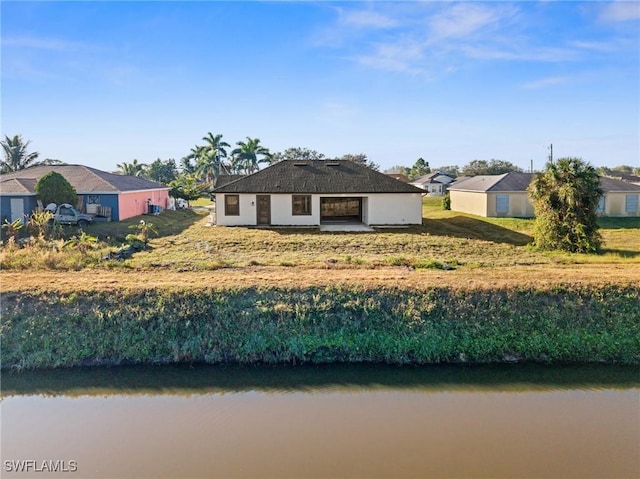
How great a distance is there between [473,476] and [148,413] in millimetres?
5457

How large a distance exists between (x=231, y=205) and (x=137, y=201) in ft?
26.9

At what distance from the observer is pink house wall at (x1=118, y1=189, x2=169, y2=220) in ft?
86.7

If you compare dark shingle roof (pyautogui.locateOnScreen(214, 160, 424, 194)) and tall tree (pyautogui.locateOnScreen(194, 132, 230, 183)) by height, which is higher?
tall tree (pyautogui.locateOnScreen(194, 132, 230, 183))

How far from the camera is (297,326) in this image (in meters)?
10.9

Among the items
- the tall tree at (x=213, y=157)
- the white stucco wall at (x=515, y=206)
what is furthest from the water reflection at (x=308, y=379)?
the tall tree at (x=213, y=157)

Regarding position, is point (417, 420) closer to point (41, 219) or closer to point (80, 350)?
point (80, 350)

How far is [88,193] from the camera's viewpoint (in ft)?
84.1

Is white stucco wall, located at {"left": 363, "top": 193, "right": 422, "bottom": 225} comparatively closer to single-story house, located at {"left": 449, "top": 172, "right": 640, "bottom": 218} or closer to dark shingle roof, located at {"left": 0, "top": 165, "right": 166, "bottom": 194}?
single-story house, located at {"left": 449, "top": 172, "right": 640, "bottom": 218}

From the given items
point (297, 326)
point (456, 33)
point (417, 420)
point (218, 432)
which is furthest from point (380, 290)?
point (456, 33)

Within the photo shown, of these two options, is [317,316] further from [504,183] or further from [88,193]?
[504,183]

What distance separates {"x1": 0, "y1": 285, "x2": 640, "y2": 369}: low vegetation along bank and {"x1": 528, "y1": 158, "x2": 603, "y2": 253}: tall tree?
765cm

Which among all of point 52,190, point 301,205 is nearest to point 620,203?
point 301,205

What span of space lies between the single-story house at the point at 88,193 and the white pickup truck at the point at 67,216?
1.56 m

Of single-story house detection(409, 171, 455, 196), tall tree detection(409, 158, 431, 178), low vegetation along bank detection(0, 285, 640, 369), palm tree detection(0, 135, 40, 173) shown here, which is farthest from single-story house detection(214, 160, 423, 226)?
tall tree detection(409, 158, 431, 178)
